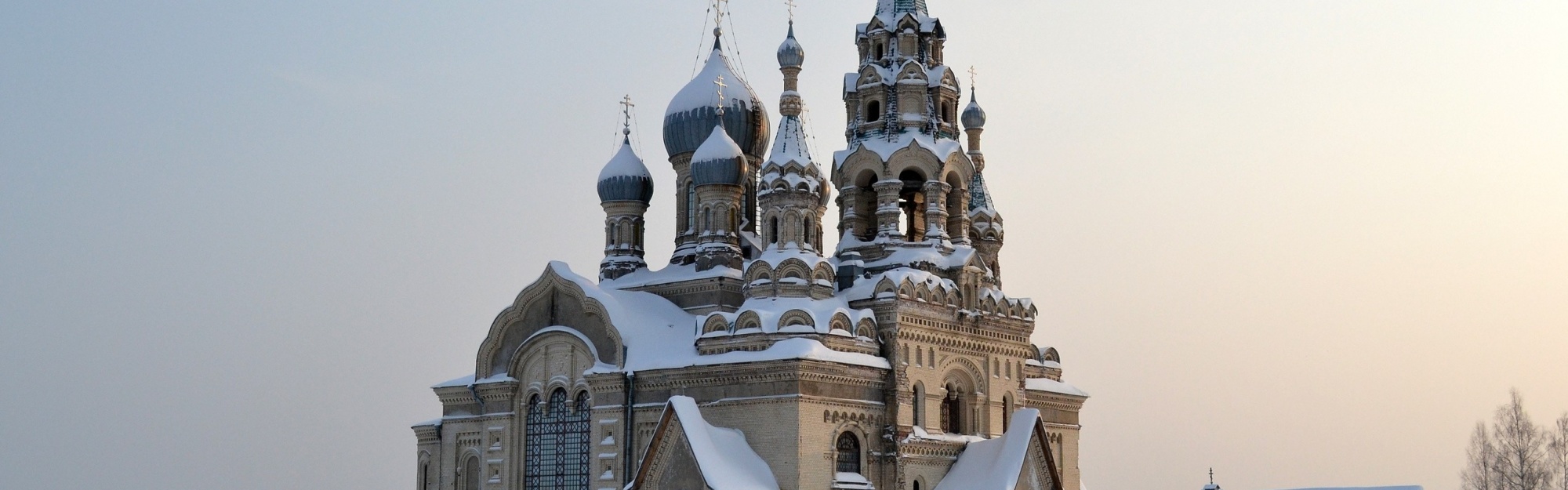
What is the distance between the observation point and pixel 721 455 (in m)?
25.8

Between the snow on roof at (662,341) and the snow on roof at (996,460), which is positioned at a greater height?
the snow on roof at (662,341)

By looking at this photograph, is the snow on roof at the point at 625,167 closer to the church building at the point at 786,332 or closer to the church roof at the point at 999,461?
the church building at the point at 786,332

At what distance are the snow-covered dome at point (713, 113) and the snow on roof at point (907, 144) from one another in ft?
9.46

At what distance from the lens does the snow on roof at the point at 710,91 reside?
3238 centimetres

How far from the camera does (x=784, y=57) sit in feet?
97.9

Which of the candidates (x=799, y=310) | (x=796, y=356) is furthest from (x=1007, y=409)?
(x=796, y=356)

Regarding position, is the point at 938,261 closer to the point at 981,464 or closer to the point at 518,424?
the point at 981,464

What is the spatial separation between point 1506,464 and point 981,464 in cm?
1100

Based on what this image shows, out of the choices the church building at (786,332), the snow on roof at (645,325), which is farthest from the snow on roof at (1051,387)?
the snow on roof at (645,325)

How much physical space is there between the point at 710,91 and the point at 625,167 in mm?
2186

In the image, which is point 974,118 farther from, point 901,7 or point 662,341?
point 662,341

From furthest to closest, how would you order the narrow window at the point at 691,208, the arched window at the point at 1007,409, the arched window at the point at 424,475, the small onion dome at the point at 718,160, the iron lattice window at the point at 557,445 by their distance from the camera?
the arched window at the point at 424,475 < the narrow window at the point at 691,208 < the small onion dome at the point at 718,160 < the arched window at the point at 1007,409 < the iron lattice window at the point at 557,445

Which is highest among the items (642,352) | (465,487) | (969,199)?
(969,199)

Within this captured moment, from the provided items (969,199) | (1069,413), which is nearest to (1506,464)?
(1069,413)
